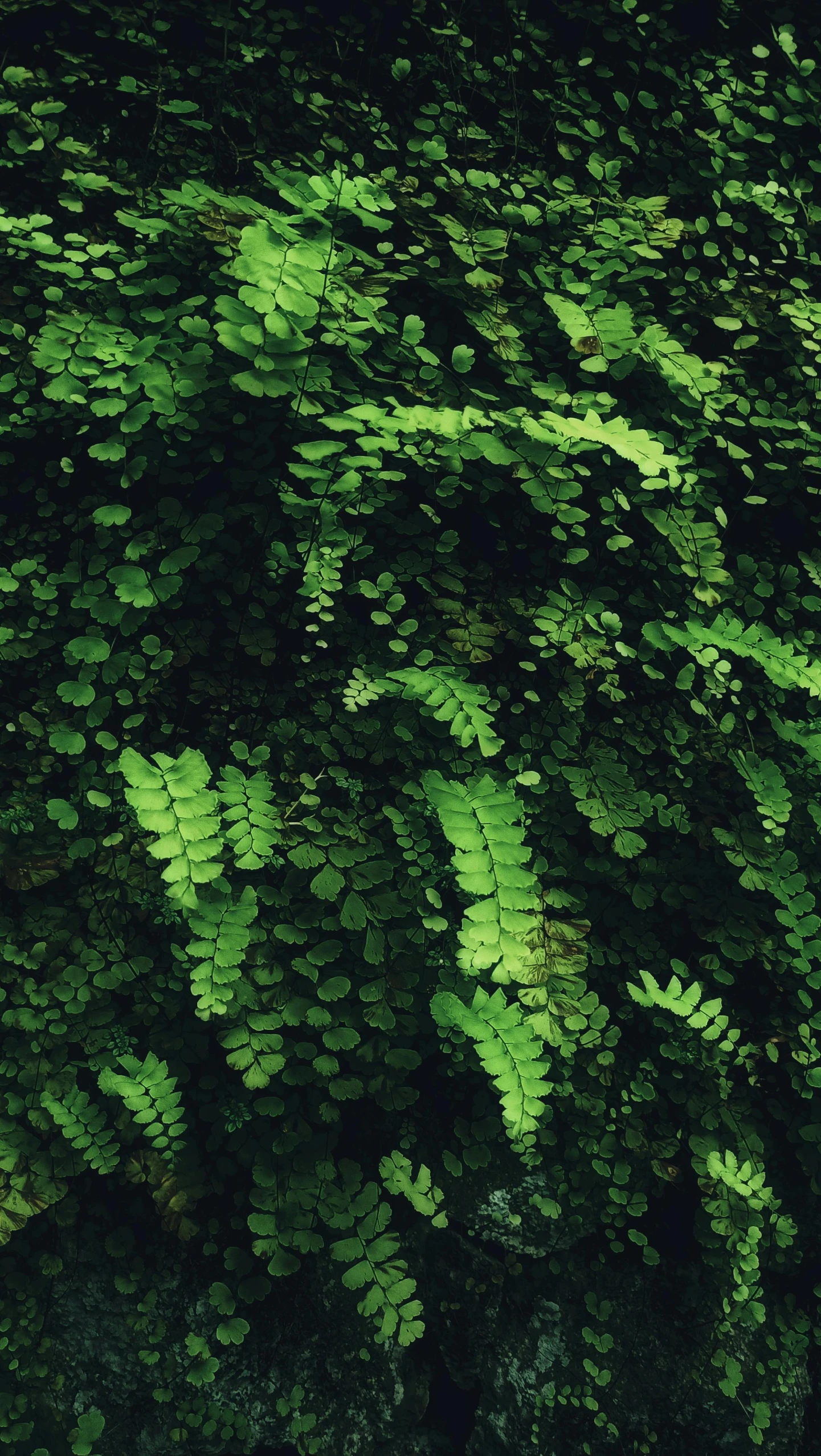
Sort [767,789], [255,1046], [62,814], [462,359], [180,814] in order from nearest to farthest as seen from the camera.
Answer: [180,814], [255,1046], [62,814], [462,359], [767,789]

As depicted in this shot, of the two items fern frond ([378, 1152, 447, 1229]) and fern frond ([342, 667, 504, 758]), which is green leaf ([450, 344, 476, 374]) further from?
fern frond ([378, 1152, 447, 1229])

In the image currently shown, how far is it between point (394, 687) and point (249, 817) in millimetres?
474

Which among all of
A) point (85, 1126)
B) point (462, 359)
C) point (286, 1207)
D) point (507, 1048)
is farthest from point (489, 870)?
point (462, 359)

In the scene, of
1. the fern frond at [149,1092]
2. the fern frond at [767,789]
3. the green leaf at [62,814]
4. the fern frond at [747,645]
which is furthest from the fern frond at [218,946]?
the fern frond at [767,789]

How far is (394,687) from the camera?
2.01 m

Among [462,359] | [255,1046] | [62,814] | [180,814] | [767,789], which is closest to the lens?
[180,814]

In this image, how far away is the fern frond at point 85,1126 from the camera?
6.32 ft

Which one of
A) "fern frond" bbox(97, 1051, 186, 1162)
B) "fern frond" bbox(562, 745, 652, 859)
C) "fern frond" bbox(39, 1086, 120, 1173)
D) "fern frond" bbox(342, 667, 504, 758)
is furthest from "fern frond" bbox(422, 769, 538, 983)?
"fern frond" bbox(39, 1086, 120, 1173)

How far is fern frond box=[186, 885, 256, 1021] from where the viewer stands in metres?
1.71

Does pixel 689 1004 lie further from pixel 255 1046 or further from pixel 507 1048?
pixel 255 1046

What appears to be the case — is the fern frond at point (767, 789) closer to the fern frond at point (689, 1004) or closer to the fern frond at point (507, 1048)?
the fern frond at point (689, 1004)

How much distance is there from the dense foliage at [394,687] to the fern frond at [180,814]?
1 cm

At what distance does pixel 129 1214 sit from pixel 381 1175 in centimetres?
72

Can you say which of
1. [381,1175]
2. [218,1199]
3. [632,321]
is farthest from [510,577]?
[218,1199]
